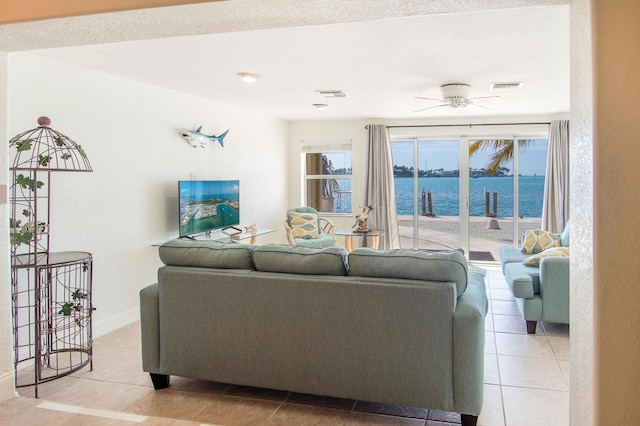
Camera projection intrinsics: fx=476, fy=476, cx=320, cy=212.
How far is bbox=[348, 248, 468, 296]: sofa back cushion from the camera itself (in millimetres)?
2422

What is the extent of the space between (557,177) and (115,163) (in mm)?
5798

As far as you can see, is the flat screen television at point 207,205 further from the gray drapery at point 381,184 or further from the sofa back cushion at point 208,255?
the gray drapery at point 381,184

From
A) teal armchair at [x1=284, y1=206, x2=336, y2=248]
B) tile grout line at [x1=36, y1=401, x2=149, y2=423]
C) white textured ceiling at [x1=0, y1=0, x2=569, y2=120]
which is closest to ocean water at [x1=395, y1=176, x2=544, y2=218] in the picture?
teal armchair at [x1=284, y1=206, x2=336, y2=248]

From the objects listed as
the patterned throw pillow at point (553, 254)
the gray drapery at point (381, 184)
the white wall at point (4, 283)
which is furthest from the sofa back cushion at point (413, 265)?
the gray drapery at point (381, 184)

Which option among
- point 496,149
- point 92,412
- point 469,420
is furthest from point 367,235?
point 92,412

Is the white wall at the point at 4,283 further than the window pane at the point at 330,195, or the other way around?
the window pane at the point at 330,195

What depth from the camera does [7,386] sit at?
2.73m

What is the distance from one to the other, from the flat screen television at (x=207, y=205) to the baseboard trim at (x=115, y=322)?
88 cm

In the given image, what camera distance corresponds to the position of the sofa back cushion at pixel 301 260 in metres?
2.60

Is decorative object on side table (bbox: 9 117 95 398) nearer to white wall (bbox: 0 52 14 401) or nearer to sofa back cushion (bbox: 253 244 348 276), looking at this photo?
white wall (bbox: 0 52 14 401)

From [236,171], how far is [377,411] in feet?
13.9

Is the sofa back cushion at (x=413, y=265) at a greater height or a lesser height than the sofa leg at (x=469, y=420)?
greater

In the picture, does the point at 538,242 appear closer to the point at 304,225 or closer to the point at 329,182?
the point at 304,225

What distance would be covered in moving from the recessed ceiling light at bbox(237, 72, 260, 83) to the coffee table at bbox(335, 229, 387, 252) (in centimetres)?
290
